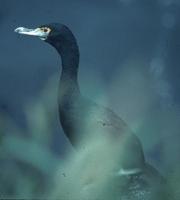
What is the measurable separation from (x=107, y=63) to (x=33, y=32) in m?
0.44

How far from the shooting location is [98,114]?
306cm

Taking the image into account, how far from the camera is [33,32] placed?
318 centimetres

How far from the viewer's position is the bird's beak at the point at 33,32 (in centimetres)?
315

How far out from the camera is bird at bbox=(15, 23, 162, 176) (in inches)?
114

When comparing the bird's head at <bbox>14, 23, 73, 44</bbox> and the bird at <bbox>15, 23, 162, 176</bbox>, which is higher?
the bird's head at <bbox>14, 23, 73, 44</bbox>

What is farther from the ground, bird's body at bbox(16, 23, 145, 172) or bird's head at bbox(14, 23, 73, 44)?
bird's head at bbox(14, 23, 73, 44)

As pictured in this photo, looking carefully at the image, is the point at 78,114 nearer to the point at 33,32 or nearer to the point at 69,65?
the point at 69,65

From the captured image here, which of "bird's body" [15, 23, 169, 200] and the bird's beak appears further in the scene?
the bird's beak

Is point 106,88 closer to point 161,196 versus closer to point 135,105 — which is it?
point 135,105

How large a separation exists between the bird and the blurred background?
0.05 meters

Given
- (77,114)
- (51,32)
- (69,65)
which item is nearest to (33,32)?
(51,32)

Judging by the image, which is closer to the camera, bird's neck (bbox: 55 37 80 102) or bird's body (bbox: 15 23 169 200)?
bird's body (bbox: 15 23 169 200)

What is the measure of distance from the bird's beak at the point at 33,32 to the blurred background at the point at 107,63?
0.05m

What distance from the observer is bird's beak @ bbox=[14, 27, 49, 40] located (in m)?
3.15
